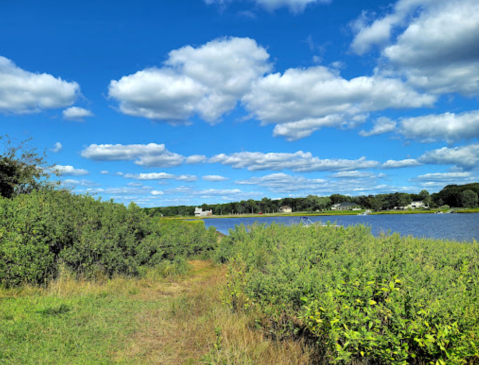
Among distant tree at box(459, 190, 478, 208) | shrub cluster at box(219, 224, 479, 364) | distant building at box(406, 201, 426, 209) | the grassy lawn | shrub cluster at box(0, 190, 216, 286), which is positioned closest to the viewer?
shrub cluster at box(219, 224, 479, 364)

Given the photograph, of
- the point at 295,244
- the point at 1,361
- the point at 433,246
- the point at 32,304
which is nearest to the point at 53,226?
the point at 32,304

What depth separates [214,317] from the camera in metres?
6.39

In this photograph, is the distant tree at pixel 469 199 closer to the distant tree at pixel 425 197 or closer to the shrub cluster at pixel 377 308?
the distant tree at pixel 425 197

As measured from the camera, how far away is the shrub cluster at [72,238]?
30.4 ft

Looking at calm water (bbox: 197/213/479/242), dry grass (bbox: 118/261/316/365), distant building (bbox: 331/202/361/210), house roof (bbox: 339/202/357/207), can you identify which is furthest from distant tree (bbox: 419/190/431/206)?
dry grass (bbox: 118/261/316/365)

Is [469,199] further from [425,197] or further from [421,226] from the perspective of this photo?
[421,226]

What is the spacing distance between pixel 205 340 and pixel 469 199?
438 feet

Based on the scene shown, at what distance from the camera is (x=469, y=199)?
11350 cm

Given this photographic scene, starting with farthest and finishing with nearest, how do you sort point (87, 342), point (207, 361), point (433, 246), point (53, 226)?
point (53, 226)
point (433, 246)
point (87, 342)
point (207, 361)

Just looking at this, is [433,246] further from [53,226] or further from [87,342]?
[53,226]

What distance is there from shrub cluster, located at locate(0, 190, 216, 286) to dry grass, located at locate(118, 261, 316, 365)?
3.68 metres

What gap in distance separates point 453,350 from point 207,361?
3.12 metres

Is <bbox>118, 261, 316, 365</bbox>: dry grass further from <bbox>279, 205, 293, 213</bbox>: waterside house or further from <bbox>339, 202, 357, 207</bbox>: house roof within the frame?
<bbox>339, 202, 357, 207</bbox>: house roof

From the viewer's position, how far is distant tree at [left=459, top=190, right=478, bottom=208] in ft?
369
